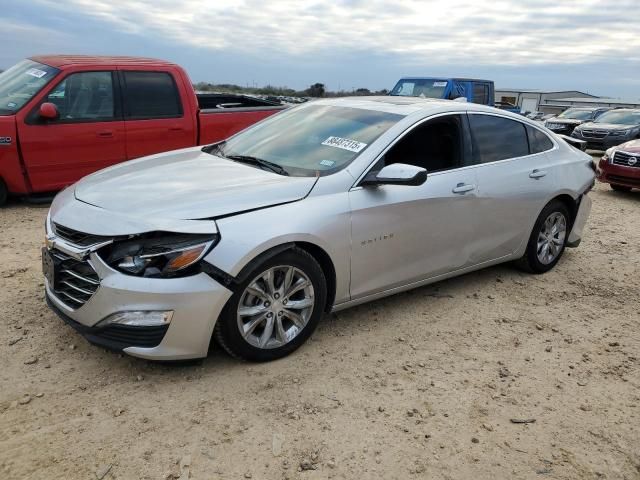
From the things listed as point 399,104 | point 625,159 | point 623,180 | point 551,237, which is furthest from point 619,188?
point 399,104

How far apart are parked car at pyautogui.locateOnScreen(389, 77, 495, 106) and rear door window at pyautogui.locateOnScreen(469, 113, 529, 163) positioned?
11.4 m

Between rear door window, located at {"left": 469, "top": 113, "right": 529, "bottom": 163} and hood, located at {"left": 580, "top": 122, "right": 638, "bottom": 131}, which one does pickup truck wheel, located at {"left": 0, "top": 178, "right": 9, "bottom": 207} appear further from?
hood, located at {"left": 580, "top": 122, "right": 638, "bottom": 131}

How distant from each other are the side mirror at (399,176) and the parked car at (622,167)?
753 centimetres

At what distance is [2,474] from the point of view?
2.38 m

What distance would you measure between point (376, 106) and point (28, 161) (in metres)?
4.26

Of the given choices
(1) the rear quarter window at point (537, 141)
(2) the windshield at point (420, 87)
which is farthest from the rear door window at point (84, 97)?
(2) the windshield at point (420, 87)

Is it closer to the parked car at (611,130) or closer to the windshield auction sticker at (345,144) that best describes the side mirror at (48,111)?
the windshield auction sticker at (345,144)

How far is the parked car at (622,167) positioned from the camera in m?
9.69

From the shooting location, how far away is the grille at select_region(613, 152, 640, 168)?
9.71 m

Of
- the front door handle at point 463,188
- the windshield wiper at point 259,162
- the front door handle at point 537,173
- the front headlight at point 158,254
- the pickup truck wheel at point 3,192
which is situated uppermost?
the windshield wiper at point 259,162

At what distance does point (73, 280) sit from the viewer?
312cm

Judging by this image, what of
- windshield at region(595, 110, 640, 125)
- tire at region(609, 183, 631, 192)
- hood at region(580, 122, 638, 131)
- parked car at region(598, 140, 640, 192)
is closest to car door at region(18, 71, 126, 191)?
parked car at region(598, 140, 640, 192)

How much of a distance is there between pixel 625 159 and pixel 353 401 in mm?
8940

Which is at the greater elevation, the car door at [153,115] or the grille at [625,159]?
the car door at [153,115]
